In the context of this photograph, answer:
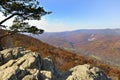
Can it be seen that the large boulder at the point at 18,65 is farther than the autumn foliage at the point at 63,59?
No

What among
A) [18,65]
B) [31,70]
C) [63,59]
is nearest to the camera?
[31,70]

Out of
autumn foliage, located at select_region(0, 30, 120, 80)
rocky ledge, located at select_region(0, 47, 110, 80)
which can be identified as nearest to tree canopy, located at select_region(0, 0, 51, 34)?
rocky ledge, located at select_region(0, 47, 110, 80)

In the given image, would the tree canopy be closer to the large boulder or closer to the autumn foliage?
the large boulder

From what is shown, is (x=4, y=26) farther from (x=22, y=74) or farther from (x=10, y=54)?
(x=22, y=74)

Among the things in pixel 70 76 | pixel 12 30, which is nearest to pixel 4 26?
pixel 12 30

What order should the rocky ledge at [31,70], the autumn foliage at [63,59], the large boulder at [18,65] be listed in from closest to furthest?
1. the large boulder at [18,65]
2. the rocky ledge at [31,70]
3. the autumn foliage at [63,59]

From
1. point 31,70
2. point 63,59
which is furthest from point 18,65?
point 63,59

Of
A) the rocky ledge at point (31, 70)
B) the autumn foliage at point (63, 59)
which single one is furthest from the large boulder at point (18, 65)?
the autumn foliage at point (63, 59)

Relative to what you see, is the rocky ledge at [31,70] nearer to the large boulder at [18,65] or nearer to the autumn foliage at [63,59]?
the large boulder at [18,65]

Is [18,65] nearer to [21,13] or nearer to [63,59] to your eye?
[21,13]
